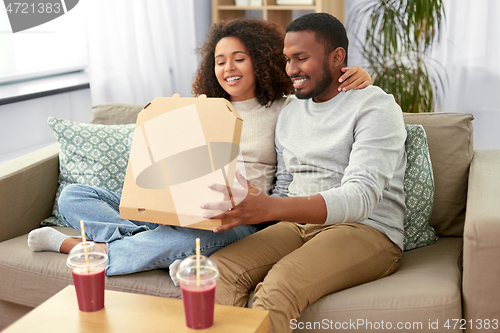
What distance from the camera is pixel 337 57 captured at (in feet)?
4.98

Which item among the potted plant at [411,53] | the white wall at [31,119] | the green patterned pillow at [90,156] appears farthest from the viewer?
the potted plant at [411,53]

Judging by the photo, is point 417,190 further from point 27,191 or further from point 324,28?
point 27,191

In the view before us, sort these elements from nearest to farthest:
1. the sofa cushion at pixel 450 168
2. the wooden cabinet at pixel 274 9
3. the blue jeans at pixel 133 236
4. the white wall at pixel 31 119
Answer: the blue jeans at pixel 133 236 → the sofa cushion at pixel 450 168 → the white wall at pixel 31 119 → the wooden cabinet at pixel 274 9

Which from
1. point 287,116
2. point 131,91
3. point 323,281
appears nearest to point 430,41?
point 287,116

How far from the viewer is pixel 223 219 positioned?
1.20 meters

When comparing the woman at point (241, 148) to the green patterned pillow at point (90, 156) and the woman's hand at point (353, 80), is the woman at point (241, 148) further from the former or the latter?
the green patterned pillow at point (90, 156)

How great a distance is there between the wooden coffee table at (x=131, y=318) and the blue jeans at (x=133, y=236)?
0.31 metres

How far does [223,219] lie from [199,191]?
0.09 meters

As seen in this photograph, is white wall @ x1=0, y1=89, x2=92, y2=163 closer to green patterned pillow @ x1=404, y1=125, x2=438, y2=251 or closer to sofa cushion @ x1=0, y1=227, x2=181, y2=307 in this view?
sofa cushion @ x1=0, y1=227, x2=181, y2=307

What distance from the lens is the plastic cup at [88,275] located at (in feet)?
3.28

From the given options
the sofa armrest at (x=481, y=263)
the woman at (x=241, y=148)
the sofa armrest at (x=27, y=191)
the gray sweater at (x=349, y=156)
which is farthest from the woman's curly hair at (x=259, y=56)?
the sofa armrest at (x=481, y=263)

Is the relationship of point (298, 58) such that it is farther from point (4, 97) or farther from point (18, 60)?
point (18, 60)

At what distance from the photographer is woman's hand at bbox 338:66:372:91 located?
1.49 meters

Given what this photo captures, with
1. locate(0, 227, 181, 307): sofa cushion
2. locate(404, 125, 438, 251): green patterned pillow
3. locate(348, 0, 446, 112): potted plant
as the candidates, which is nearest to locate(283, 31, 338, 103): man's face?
locate(404, 125, 438, 251): green patterned pillow
